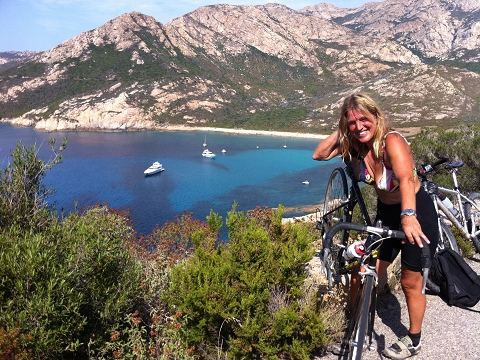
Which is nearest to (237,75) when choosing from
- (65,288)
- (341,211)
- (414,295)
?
(341,211)

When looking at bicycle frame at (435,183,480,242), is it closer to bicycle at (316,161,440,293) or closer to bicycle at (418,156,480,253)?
bicycle at (418,156,480,253)

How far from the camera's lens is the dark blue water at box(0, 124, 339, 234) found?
103ft

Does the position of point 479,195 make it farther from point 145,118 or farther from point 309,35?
point 309,35

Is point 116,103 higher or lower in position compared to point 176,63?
lower

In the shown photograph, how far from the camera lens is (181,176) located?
Answer: 145 feet

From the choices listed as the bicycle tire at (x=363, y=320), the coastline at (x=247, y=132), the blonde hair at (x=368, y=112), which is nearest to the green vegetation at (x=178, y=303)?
the bicycle tire at (x=363, y=320)

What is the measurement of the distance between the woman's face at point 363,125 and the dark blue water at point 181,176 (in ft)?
72.4

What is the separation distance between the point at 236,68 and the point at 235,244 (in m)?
144

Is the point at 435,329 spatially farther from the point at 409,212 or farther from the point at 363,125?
the point at 363,125

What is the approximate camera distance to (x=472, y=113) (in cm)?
7350

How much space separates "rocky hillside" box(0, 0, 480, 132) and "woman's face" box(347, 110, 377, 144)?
75.0m

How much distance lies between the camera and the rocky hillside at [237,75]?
90188 millimetres

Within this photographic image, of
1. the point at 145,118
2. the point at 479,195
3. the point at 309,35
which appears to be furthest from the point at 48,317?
the point at 309,35

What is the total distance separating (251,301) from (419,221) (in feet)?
4.57
